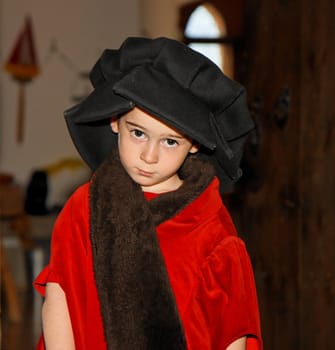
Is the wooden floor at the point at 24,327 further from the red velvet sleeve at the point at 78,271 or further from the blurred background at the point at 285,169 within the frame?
the red velvet sleeve at the point at 78,271

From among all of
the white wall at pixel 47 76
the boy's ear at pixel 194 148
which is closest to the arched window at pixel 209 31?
the white wall at pixel 47 76

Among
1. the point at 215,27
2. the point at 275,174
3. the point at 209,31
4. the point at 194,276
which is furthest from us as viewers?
the point at 209,31

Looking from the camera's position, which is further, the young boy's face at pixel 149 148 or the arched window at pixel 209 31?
the arched window at pixel 209 31

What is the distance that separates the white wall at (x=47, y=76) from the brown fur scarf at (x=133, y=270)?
496cm

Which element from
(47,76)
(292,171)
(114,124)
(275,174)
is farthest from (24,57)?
(114,124)

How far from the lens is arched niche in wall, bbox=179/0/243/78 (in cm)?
369

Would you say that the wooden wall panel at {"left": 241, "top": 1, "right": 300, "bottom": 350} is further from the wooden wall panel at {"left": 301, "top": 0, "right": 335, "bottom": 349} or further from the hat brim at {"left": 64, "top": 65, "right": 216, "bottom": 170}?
the hat brim at {"left": 64, "top": 65, "right": 216, "bottom": 170}

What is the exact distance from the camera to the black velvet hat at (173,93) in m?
1.59

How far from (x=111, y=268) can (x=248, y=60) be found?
1.83 meters

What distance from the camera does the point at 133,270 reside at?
164 centimetres

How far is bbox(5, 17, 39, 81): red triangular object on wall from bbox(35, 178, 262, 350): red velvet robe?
16.1 feet

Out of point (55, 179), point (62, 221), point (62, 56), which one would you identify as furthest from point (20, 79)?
point (62, 221)

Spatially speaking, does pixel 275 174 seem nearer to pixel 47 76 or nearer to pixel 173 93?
pixel 173 93

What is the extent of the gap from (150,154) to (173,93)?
0.37 feet
